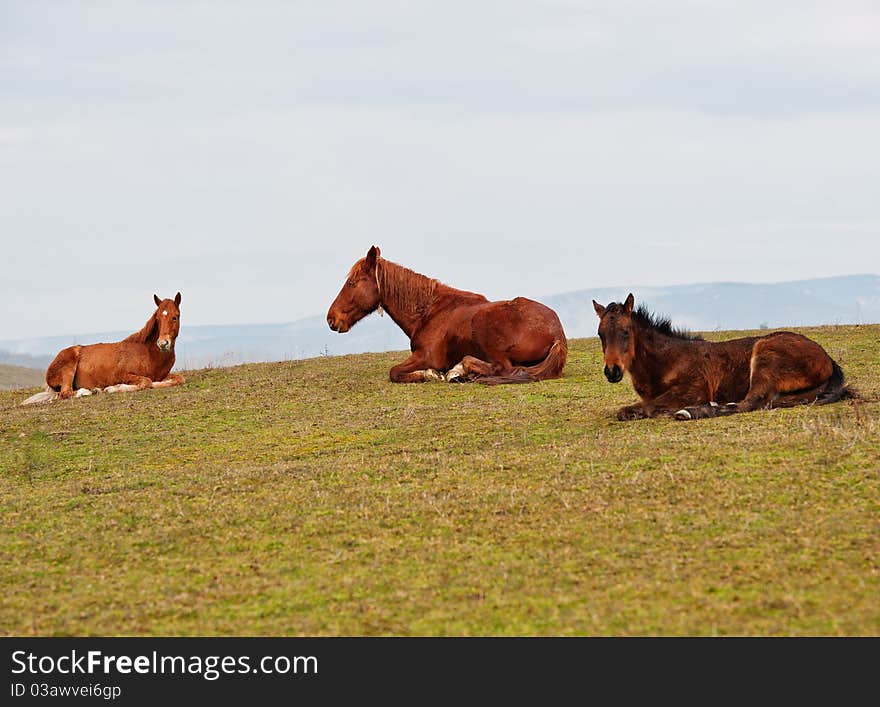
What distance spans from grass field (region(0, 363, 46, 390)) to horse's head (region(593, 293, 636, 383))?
41.7 meters

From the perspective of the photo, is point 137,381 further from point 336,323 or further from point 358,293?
point 358,293

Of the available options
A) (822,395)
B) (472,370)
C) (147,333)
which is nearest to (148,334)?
(147,333)

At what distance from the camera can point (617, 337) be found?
37.5 ft

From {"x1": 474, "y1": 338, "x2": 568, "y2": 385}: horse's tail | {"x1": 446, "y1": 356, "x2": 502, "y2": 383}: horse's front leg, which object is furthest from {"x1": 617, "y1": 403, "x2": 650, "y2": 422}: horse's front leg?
{"x1": 446, "y1": 356, "x2": 502, "y2": 383}: horse's front leg

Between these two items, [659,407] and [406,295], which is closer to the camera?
[659,407]

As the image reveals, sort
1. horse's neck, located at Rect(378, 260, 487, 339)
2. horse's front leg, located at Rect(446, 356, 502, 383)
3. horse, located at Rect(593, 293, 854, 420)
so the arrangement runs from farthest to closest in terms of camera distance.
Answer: horse's neck, located at Rect(378, 260, 487, 339) < horse's front leg, located at Rect(446, 356, 502, 383) < horse, located at Rect(593, 293, 854, 420)

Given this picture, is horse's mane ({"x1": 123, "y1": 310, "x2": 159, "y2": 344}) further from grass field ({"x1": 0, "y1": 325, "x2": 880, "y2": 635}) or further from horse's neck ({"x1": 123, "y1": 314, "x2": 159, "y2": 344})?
grass field ({"x1": 0, "y1": 325, "x2": 880, "y2": 635})

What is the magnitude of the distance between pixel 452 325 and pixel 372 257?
6.15ft

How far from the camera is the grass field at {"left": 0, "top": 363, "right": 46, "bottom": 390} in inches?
1970

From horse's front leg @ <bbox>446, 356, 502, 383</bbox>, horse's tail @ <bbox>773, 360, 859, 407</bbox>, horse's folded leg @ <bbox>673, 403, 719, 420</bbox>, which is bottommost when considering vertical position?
horse's folded leg @ <bbox>673, 403, 719, 420</bbox>

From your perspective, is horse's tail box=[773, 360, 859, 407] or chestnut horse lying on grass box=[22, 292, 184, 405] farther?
chestnut horse lying on grass box=[22, 292, 184, 405]

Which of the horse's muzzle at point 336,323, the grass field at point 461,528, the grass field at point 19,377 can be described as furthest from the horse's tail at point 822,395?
the grass field at point 19,377

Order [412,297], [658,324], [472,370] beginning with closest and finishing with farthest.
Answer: [658,324] → [472,370] → [412,297]

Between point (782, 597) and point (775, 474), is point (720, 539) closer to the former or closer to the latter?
point (782, 597)
